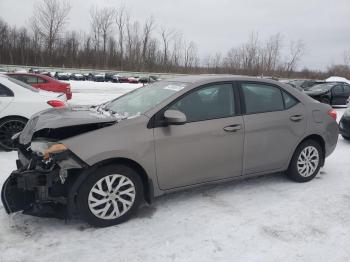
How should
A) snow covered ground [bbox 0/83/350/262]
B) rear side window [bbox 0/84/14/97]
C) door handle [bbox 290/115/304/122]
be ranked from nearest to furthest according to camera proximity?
snow covered ground [bbox 0/83/350/262] < door handle [bbox 290/115/304/122] < rear side window [bbox 0/84/14/97]

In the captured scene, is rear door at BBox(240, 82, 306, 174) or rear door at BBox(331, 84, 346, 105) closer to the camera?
rear door at BBox(240, 82, 306, 174)

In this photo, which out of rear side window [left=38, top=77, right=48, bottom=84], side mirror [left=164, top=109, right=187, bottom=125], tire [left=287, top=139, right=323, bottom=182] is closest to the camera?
side mirror [left=164, top=109, right=187, bottom=125]

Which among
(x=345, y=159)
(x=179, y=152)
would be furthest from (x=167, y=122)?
(x=345, y=159)

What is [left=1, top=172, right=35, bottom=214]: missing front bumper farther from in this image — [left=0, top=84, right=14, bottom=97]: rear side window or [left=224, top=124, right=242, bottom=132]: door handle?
[left=0, top=84, right=14, bottom=97]: rear side window

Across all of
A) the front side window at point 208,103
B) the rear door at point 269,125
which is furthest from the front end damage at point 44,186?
the rear door at point 269,125

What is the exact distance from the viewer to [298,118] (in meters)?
4.60

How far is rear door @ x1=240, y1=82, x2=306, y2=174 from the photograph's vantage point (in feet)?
13.8

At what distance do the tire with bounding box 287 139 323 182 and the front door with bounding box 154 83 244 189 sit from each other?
3.49 feet

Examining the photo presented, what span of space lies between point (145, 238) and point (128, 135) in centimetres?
107

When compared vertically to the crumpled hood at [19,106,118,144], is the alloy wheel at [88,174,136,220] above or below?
below

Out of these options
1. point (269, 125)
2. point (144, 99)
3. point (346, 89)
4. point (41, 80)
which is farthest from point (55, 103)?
point (346, 89)

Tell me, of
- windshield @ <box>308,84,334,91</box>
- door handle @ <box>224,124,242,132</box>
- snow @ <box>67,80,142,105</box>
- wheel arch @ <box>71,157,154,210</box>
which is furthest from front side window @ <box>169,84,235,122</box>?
windshield @ <box>308,84,334,91</box>

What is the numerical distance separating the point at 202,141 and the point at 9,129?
4113 millimetres

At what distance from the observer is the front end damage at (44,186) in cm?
315
